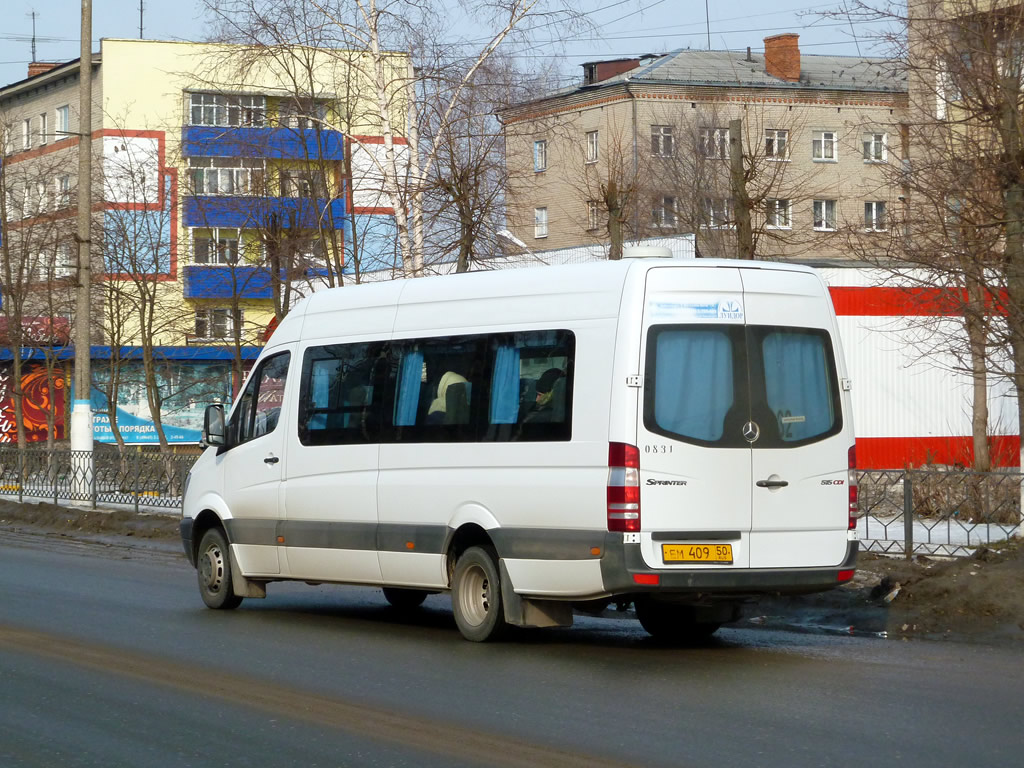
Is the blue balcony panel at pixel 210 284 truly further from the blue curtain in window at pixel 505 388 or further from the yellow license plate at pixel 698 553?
the yellow license plate at pixel 698 553

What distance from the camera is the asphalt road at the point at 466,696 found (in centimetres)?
698

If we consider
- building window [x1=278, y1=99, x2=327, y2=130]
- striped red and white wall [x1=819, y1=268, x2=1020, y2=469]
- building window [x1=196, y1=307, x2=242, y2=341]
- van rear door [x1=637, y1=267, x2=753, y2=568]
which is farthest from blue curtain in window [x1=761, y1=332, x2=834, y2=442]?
building window [x1=196, y1=307, x2=242, y2=341]

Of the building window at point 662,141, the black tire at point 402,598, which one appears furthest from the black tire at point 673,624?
the building window at point 662,141

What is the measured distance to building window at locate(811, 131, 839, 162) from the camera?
64.9 metres

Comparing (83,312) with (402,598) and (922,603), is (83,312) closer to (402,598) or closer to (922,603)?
(402,598)

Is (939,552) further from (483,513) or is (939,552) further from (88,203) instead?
A: (88,203)

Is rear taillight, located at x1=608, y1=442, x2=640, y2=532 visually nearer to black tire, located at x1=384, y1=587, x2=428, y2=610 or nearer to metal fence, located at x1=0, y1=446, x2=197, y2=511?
black tire, located at x1=384, y1=587, x2=428, y2=610

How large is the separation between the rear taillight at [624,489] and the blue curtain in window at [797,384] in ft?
3.65

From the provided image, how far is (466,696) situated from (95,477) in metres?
17.4

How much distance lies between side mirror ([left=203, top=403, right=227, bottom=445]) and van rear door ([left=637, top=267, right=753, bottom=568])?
4.84m

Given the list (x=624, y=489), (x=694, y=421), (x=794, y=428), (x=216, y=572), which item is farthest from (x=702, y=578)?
(x=216, y=572)

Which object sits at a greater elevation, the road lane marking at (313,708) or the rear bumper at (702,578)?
the rear bumper at (702,578)

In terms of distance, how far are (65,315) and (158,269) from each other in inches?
169

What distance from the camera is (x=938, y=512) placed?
15.6 meters
